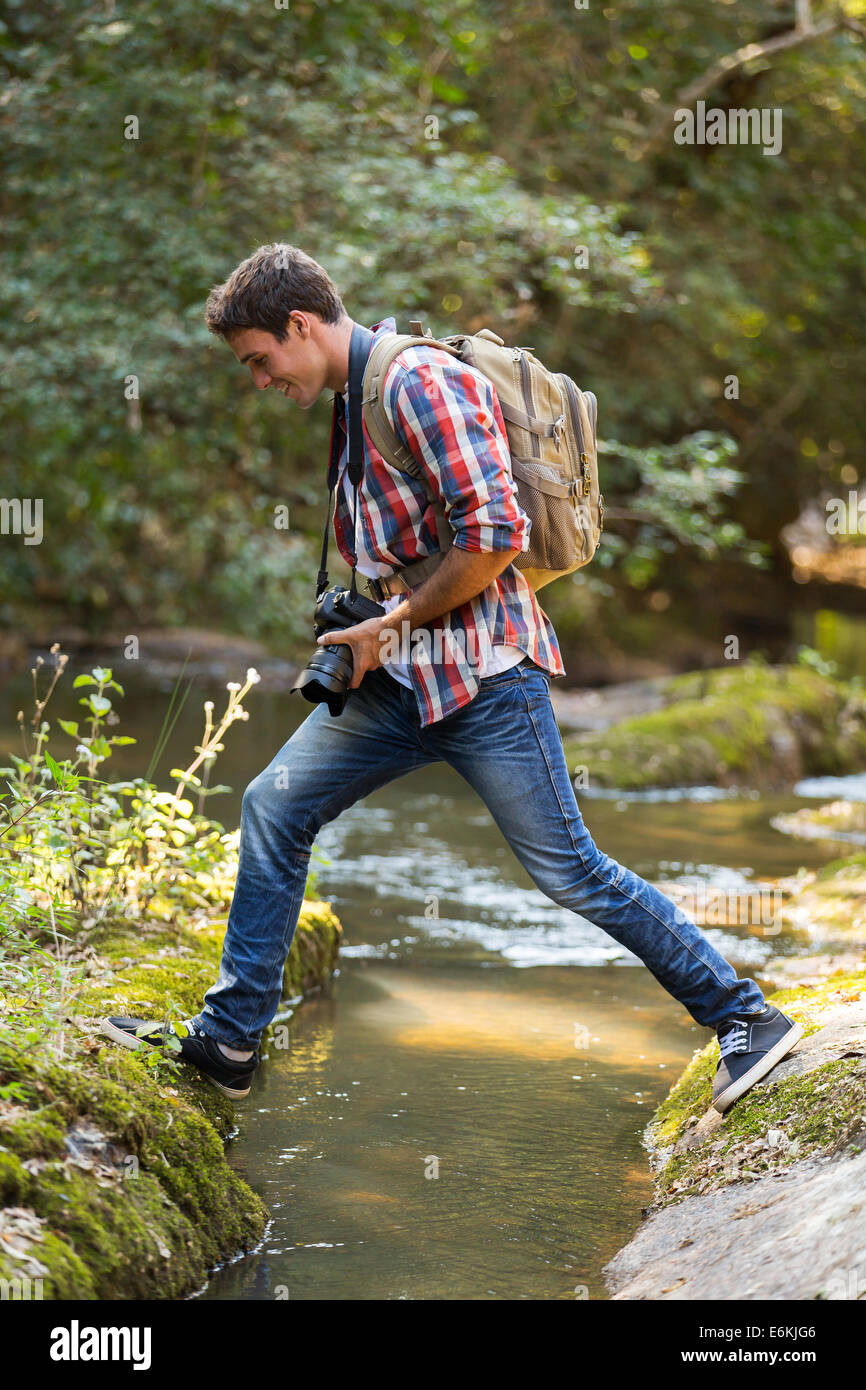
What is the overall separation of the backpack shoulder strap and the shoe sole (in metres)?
1.69

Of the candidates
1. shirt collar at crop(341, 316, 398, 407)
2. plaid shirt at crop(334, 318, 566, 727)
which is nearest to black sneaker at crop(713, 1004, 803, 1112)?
plaid shirt at crop(334, 318, 566, 727)

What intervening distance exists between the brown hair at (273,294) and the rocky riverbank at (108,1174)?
5.42 feet

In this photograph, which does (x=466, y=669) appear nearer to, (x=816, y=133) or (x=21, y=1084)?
(x=21, y=1084)

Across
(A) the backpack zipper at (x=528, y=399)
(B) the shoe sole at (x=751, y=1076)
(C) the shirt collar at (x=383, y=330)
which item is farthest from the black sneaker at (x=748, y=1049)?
(C) the shirt collar at (x=383, y=330)

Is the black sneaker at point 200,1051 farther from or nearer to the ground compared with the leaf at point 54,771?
nearer to the ground

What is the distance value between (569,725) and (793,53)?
784 cm

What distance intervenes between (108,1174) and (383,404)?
5.97 ft

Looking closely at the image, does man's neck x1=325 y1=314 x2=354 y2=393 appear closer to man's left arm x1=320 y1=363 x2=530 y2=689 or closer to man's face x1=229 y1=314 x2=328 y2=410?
man's face x1=229 y1=314 x2=328 y2=410

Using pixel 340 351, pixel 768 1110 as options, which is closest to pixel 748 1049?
pixel 768 1110

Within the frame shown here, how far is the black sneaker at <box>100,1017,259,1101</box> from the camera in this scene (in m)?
3.42

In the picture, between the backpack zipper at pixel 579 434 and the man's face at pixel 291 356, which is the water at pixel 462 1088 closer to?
the backpack zipper at pixel 579 434

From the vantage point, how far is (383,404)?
3.25m

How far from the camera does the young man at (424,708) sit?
10.5ft

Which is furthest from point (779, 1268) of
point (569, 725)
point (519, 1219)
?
point (569, 725)
